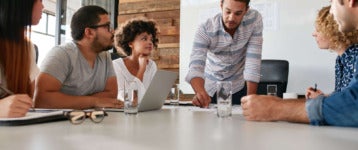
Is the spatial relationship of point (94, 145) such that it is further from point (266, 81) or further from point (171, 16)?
point (171, 16)

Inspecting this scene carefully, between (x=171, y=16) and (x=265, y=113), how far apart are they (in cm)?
301

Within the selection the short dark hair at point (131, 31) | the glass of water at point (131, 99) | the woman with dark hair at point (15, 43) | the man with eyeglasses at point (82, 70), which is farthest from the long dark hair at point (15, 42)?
the short dark hair at point (131, 31)

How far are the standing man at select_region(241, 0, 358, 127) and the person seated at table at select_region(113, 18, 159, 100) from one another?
146cm

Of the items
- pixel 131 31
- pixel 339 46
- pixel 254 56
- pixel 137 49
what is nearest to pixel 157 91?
pixel 254 56

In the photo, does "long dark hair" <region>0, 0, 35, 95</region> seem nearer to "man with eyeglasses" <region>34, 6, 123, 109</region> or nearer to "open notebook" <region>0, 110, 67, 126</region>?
"man with eyeglasses" <region>34, 6, 123, 109</region>

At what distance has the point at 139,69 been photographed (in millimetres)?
2525

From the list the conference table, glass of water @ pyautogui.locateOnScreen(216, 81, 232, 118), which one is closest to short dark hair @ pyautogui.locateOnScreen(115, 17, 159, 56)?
glass of water @ pyautogui.locateOnScreen(216, 81, 232, 118)

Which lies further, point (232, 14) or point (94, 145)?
point (232, 14)

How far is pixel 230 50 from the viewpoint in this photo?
2.21 m

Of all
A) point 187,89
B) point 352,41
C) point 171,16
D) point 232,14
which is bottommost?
point 187,89

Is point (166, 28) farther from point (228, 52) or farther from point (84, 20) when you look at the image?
point (84, 20)

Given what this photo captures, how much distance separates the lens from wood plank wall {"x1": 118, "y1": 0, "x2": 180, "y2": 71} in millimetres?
3836

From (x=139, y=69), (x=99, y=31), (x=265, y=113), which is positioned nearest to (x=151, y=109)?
(x=265, y=113)

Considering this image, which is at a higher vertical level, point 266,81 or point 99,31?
point 99,31
